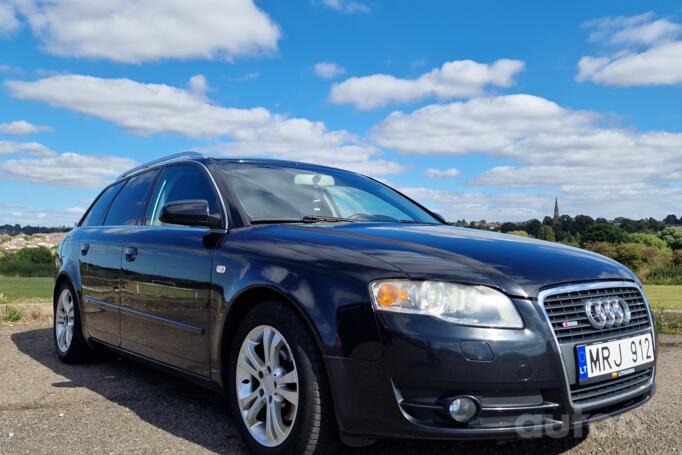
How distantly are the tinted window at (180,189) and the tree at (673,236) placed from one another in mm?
21382

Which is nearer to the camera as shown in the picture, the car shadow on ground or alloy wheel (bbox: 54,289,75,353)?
the car shadow on ground

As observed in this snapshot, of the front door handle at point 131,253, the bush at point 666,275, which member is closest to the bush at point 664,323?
the front door handle at point 131,253

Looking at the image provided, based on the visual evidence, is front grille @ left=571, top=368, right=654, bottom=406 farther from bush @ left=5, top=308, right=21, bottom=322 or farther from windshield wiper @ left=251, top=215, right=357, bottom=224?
bush @ left=5, top=308, right=21, bottom=322

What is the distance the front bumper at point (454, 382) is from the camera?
2.56 meters

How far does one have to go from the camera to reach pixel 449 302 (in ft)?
8.72

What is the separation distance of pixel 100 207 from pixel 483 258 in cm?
408

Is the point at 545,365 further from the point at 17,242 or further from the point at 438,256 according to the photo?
the point at 17,242

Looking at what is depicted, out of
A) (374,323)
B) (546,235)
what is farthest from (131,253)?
(546,235)

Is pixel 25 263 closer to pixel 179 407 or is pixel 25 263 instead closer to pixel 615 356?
pixel 179 407

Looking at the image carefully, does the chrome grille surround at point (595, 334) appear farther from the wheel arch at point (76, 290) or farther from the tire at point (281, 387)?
the wheel arch at point (76, 290)

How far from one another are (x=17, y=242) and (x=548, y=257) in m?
46.4

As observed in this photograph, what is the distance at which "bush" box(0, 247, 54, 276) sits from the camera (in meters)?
50.1

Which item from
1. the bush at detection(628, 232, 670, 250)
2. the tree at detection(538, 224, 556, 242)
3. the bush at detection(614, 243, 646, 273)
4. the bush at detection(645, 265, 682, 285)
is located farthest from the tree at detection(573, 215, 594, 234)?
the tree at detection(538, 224, 556, 242)

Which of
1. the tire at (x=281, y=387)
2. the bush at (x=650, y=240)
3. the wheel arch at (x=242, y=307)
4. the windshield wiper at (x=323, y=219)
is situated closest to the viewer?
the tire at (x=281, y=387)
